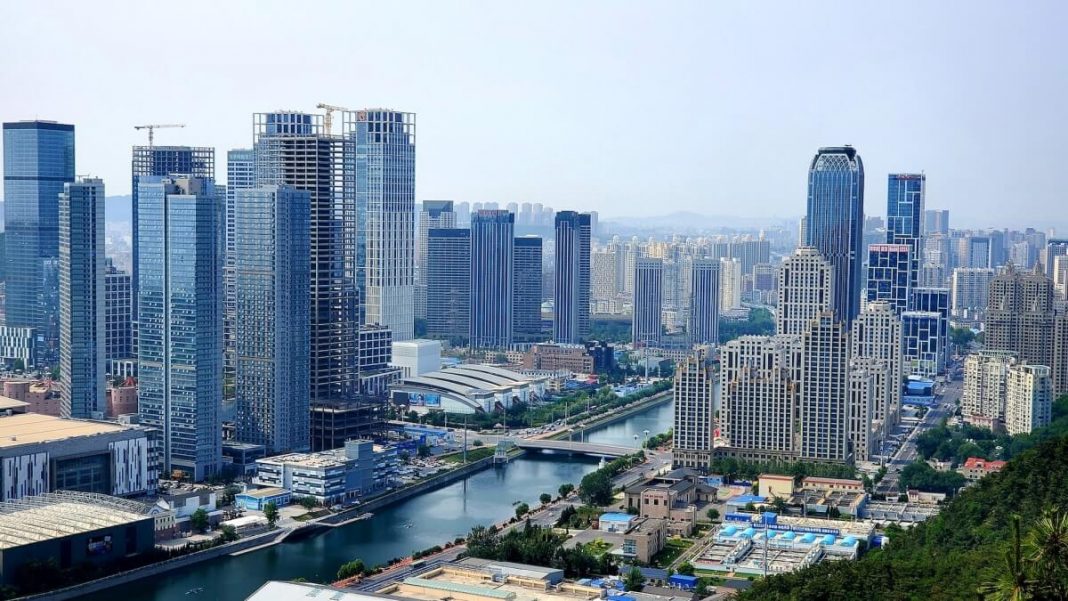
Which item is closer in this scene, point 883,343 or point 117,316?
point 117,316

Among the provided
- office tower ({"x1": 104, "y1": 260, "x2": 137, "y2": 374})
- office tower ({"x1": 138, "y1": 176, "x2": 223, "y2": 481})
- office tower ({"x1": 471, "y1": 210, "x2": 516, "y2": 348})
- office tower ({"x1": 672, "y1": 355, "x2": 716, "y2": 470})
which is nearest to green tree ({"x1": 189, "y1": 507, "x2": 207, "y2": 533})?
office tower ({"x1": 138, "y1": 176, "x2": 223, "y2": 481})

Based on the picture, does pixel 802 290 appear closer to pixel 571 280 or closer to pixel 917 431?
pixel 917 431

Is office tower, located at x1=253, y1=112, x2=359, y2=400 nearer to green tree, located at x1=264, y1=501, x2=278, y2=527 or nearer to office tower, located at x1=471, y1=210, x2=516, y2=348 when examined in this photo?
green tree, located at x1=264, y1=501, x2=278, y2=527

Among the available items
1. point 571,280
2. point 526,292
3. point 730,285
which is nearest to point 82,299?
point 526,292

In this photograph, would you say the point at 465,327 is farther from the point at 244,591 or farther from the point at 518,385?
the point at 244,591

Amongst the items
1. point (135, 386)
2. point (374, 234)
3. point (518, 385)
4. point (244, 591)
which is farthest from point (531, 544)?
point (374, 234)

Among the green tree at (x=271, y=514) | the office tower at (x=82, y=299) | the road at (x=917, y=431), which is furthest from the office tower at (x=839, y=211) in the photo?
the green tree at (x=271, y=514)
